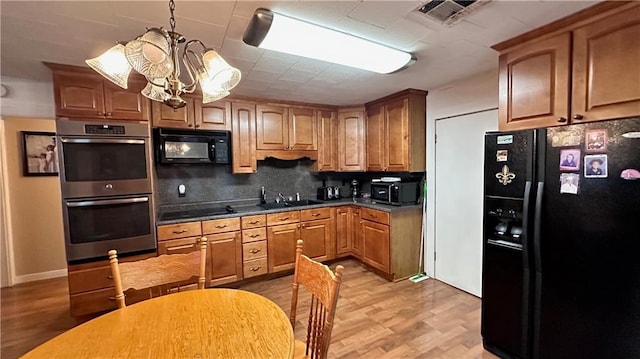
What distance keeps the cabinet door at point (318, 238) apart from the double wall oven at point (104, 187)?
172 cm

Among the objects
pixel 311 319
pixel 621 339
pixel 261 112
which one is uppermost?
pixel 261 112

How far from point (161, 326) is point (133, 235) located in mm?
1839

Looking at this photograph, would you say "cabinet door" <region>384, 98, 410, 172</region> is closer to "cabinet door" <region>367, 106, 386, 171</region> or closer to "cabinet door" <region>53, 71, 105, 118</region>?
"cabinet door" <region>367, 106, 386, 171</region>

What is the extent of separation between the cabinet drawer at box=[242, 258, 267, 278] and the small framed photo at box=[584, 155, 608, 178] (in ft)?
9.82

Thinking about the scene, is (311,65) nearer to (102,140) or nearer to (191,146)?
(191,146)

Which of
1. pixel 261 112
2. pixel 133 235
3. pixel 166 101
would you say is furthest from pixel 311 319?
pixel 261 112

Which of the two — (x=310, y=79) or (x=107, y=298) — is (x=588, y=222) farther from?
(x=107, y=298)

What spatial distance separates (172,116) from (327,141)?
6.50 ft

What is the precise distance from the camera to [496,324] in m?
2.05

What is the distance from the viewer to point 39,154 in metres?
3.50

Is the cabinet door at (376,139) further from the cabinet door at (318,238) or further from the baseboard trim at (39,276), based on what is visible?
the baseboard trim at (39,276)

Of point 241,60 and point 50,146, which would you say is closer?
point 241,60

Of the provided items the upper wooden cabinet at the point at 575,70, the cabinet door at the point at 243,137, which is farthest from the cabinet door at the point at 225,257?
the upper wooden cabinet at the point at 575,70

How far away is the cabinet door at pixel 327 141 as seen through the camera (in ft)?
13.2
